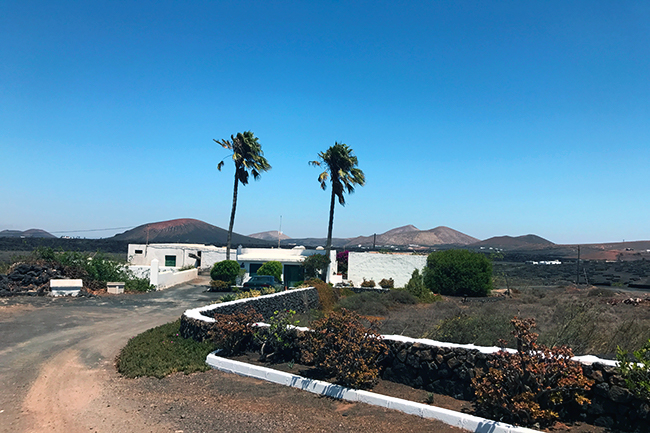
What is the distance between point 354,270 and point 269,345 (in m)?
22.9

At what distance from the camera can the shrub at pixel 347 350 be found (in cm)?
823

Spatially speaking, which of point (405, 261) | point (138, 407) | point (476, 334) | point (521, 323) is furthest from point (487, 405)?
point (405, 261)

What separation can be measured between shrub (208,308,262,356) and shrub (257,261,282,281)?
2139 cm

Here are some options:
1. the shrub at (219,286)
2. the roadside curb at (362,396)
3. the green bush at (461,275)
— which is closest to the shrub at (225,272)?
the shrub at (219,286)

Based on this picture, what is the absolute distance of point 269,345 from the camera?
1064cm

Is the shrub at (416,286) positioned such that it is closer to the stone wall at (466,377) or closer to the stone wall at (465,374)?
the stone wall at (465,374)

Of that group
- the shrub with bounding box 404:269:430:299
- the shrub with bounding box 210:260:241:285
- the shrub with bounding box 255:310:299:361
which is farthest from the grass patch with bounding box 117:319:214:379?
Answer: the shrub with bounding box 210:260:241:285

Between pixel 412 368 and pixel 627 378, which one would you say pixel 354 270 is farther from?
pixel 627 378

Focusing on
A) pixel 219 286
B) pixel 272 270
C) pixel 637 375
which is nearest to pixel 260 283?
pixel 219 286

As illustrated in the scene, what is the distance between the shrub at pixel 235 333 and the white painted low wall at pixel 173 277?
771 inches

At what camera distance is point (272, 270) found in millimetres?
32875

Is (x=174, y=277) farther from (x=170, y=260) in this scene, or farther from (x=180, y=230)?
(x=180, y=230)

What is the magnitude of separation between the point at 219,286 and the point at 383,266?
12094 millimetres

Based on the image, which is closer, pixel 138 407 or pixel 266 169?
pixel 138 407
